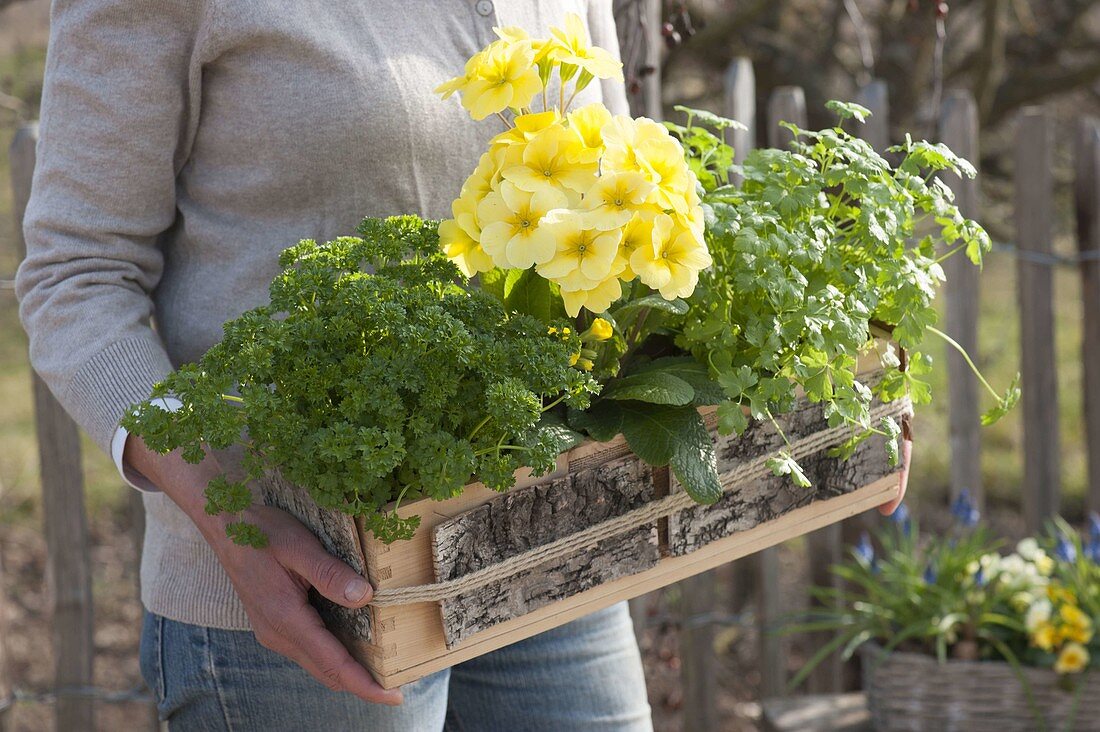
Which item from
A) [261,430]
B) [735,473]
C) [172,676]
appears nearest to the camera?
[261,430]

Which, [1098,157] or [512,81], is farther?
[1098,157]

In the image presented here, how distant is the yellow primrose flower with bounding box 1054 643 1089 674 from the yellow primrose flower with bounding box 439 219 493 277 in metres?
1.71

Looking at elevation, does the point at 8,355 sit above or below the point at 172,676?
below

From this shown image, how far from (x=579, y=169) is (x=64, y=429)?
1.67m

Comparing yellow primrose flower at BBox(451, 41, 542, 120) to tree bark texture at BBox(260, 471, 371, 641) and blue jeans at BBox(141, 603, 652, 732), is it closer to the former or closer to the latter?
tree bark texture at BBox(260, 471, 371, 641)

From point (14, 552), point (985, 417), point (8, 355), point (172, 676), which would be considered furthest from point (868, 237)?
point (8, 355)

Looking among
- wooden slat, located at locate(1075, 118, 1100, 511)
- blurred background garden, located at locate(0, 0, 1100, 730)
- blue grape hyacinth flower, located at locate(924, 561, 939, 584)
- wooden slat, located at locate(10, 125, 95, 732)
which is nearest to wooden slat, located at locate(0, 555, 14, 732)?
wooden slat, located at locate(10, 125, 95, 732)

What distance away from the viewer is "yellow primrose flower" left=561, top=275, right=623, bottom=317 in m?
1.00

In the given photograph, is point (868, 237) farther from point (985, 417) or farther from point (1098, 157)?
point (1098, 157)

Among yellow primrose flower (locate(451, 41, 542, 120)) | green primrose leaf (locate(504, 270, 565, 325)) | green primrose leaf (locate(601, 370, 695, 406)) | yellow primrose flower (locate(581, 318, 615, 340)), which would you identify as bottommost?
green primrose leaf (locate(601, 370, 695, 406))

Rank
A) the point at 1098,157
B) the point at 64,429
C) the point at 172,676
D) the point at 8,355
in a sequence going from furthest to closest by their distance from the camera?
the point at 8,355
the point at 1098,157
the point at 64,429
the point at 172,676

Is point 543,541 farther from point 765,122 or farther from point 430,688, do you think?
point 765,122

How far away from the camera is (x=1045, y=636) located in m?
2.20

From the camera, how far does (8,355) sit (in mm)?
4410
